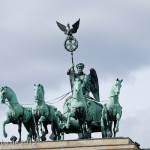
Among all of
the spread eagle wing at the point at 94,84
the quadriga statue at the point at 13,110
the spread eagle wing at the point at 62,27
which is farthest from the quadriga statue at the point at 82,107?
the spread eagle wing at the point at 62,27

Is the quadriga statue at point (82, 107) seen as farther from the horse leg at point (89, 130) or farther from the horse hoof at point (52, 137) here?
the horse hoof at point (52, 137)

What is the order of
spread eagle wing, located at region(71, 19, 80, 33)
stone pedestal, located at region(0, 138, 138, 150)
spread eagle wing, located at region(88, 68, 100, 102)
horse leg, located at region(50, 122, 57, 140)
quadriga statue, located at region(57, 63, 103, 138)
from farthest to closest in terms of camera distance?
spread eagle wing, located at region(71, 19, 80, 33)
spread eagle wing, located at region(88, 68, 100, 102)
horse leg, located at region(50, 122, 57, 140)
quadriga statue, located at region(57, 63, 103, 138)
stone pedestal, located at region(0, 138, 138, 150)

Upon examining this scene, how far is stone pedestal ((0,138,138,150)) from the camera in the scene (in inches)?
1517

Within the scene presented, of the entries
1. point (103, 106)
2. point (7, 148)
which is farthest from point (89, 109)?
point (7, 148)

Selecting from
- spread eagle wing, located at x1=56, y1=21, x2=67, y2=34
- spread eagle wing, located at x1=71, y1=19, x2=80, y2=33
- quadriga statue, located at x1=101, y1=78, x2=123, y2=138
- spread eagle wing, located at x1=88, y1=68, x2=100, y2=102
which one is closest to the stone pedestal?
quadriga statue, located at x1=101, y1=78, x2=123, y2=138

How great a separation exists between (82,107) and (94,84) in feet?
12.8

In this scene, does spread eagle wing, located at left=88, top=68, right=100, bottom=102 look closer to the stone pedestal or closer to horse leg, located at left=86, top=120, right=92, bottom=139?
horse leg, located at left=86, top=120, right=92, bottom=139

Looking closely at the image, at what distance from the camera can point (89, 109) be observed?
40625 millimetres

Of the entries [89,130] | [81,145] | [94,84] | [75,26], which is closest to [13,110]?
[81,145]

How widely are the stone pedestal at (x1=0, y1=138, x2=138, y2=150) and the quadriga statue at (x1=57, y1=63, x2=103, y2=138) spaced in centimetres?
119

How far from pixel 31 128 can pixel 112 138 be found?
3.37 meters

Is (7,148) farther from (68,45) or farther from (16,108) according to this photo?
(68,45)

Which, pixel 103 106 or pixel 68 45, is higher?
pixel 68 45

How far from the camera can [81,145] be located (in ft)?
127
